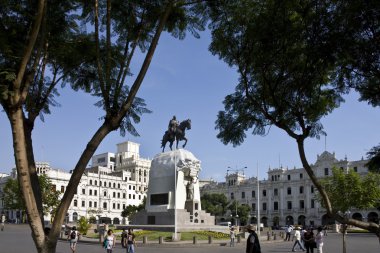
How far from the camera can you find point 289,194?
9281 cm

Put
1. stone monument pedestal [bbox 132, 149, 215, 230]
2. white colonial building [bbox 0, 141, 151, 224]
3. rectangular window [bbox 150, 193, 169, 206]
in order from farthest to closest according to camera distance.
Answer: white colonial building [bbox 0, 141, 151, 224] → rectangular window [bbox 150, 193, 169, 206] → stone monument pedestal [bbox 132, 149, 215, 230]

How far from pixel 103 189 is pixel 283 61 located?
9754cm


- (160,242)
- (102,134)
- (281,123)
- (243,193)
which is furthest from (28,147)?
(243,193)

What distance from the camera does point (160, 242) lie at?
27688 millimetres

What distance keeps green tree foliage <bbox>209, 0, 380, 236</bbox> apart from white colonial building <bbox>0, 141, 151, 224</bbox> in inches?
3035

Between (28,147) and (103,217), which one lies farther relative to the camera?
(103,217)

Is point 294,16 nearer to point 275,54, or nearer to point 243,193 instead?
point 275,54

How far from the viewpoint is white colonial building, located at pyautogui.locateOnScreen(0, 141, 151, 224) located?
96.6m

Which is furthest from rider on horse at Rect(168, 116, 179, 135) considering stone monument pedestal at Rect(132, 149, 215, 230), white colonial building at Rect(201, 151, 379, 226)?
white colonial building at Rect(201, 151, 379, 226)

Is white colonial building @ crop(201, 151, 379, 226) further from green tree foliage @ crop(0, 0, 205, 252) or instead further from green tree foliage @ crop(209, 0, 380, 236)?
green tree foliage @ crop(0, 0, 205, 252)

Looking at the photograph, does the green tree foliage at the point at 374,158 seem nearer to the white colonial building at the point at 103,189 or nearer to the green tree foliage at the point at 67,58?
the green tree foliage at the point at 67,58

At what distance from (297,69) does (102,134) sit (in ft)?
16.8

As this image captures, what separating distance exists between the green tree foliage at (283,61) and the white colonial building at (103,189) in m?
77.1

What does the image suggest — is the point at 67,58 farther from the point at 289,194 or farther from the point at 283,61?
the point at 289,194
